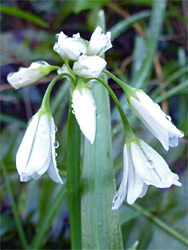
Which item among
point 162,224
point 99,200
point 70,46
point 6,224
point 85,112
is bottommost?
point 6,224

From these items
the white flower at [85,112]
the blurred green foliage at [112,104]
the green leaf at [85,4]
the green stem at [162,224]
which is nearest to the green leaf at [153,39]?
the blurred green foliage at [112,104]

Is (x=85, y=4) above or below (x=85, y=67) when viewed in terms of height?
below

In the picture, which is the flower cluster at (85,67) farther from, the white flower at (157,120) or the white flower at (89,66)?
the white flower at (157,120)

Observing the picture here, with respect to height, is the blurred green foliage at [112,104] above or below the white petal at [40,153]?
below

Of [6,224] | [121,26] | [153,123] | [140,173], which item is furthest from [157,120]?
[121,26]

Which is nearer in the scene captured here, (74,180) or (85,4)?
(74,180)

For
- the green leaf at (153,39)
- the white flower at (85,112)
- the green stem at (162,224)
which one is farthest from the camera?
the green leaf at (153,39)

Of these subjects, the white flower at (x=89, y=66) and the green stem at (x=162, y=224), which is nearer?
the white flower at (x=89, y=66)

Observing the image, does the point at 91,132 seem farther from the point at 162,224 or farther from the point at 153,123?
the point at 162,224
